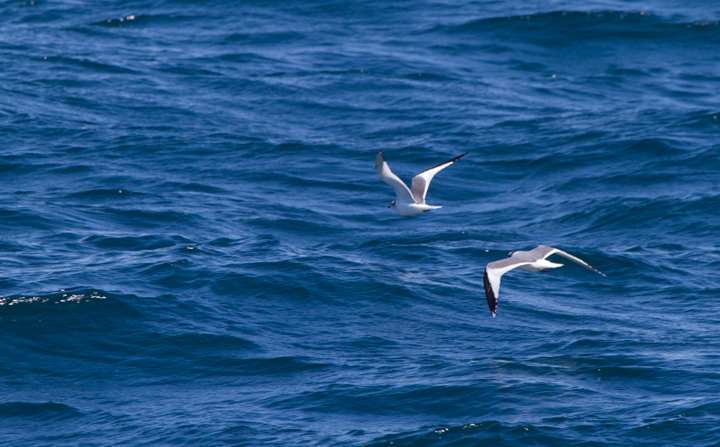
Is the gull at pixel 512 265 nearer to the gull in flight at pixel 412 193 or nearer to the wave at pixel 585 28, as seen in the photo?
the gull in flight at pixel 412 193

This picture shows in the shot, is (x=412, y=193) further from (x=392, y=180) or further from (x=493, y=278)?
(x=493, y=278)

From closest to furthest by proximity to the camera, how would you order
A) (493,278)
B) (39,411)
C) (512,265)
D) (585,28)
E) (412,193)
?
(39,411)
(493,278)
(512,265)
(412,193)
(585,28)

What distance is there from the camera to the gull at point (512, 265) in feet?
43.0

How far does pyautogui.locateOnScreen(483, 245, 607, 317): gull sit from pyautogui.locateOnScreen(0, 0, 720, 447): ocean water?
4.33 ft

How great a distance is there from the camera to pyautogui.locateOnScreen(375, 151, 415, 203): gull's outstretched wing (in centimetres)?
1628

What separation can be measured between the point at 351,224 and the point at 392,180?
144 inches

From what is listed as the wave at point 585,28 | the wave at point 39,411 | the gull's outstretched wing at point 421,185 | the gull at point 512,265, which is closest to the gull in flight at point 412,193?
the gull's outstretched wing at point 421,185

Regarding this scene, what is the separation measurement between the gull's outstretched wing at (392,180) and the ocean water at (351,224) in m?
1.57

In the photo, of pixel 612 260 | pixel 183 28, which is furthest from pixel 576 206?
pixel 183 28

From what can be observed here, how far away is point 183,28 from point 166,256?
18309 millimetres

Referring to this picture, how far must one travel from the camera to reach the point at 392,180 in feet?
56.0

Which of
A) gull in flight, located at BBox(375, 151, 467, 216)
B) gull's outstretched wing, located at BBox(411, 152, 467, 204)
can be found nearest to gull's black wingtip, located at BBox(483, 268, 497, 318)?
gull in flight, located at BBox(375, 151, 467, 216)

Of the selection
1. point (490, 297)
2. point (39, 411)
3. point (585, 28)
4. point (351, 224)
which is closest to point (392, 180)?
point (351, 224)

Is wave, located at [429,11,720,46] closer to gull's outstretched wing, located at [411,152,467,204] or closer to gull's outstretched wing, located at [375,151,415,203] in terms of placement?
gull's outstretched wing, located at [411,152,467,204]
